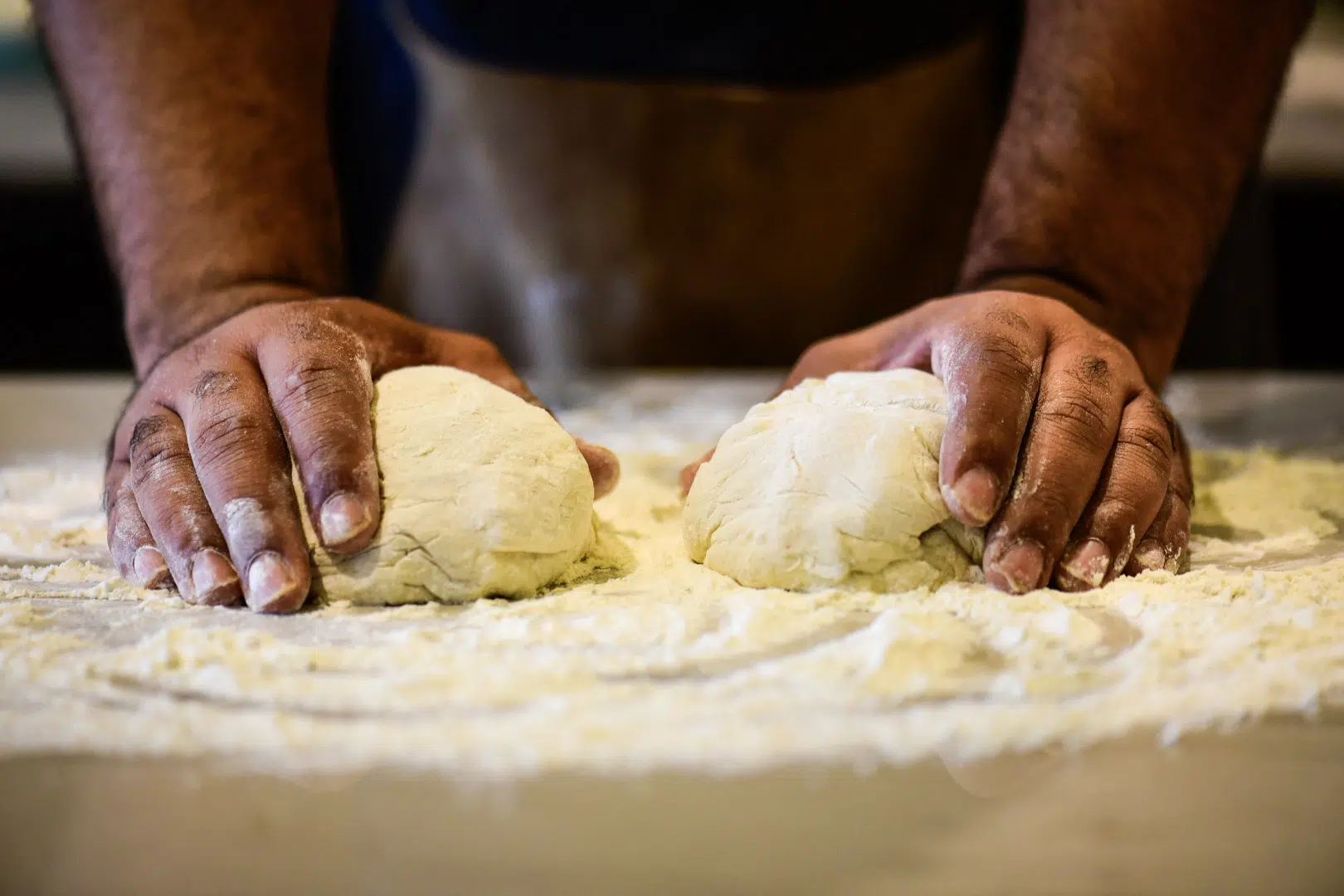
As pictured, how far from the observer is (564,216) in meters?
2.26

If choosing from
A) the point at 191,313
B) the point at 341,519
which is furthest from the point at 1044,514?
the point at 191,313

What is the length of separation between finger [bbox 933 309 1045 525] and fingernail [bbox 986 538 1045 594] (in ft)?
0.14

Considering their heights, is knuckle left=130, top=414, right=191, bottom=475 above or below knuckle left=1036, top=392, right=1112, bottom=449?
below

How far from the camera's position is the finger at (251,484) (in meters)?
1.02

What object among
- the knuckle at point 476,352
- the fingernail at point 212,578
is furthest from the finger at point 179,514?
the knuckle at point 476,352

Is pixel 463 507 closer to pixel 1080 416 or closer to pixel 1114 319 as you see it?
pixel 1080 416

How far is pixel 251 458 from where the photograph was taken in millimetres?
1068

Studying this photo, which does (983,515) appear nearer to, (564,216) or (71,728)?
(71,728)

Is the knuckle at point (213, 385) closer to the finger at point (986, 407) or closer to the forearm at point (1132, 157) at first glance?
the finger at point (986, 407)

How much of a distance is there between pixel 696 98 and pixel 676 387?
65 centimetres

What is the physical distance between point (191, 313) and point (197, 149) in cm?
29

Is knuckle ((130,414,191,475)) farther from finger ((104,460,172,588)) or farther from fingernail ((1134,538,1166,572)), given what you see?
fingernail ((1134,538,1166,572))

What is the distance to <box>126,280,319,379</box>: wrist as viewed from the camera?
1.37m

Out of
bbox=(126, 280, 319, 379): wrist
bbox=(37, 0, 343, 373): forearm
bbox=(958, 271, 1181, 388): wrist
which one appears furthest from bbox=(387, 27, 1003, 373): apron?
bbox=(126, 280, 319, 379): wrist
